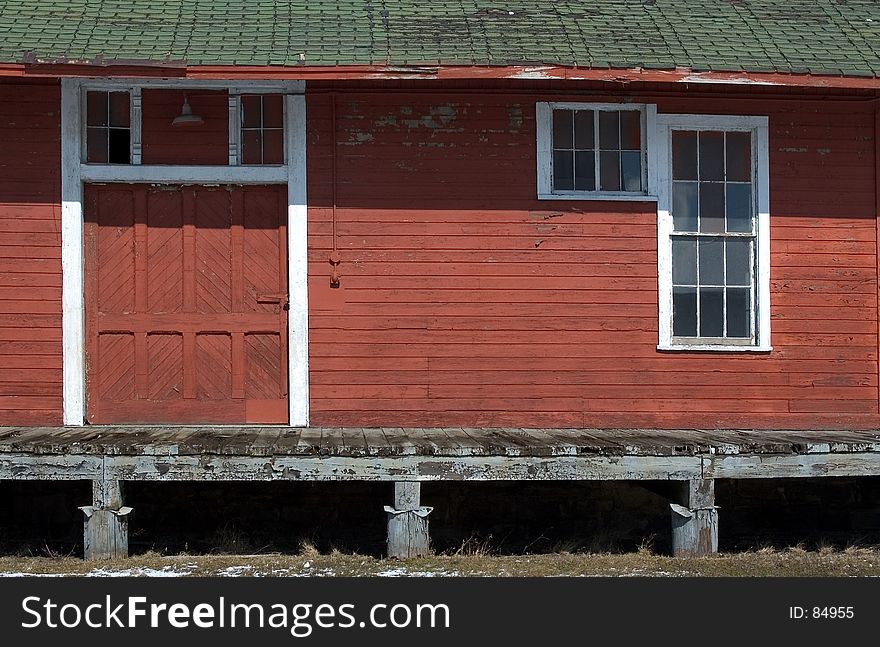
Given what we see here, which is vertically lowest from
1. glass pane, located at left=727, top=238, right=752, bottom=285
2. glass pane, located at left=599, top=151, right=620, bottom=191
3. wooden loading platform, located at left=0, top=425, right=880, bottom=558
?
wooden loading platform, located at left=0, top=425, right=880, bottom=558

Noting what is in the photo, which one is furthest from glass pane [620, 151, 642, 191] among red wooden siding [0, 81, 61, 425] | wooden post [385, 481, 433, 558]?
red wooden siding [0, 81, 61, 425]

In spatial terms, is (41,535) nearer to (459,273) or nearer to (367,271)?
(367,271)

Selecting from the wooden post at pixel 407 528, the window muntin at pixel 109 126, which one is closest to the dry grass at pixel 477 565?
the wooden post at pixel 407 528

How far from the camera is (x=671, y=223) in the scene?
9.41 m

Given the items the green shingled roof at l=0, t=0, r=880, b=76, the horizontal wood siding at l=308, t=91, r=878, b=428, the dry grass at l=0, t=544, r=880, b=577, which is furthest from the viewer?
the horizontal wood siding at l=308, t=91, r=878, b=428

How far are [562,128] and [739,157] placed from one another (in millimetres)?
1497

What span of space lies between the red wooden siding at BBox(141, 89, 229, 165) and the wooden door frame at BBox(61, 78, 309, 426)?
65 mm

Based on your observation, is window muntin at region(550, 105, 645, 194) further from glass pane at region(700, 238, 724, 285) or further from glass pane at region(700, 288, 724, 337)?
glass pane at region(700, 288, 724, 337)

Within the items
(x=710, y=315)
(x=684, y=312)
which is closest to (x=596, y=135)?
(x=684, y=312)

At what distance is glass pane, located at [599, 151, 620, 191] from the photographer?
9383 millimetres

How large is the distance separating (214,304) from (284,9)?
2575mm

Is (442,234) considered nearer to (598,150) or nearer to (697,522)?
(598,150)

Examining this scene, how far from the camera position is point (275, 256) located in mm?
9227

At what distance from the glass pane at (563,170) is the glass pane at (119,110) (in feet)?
11.3
